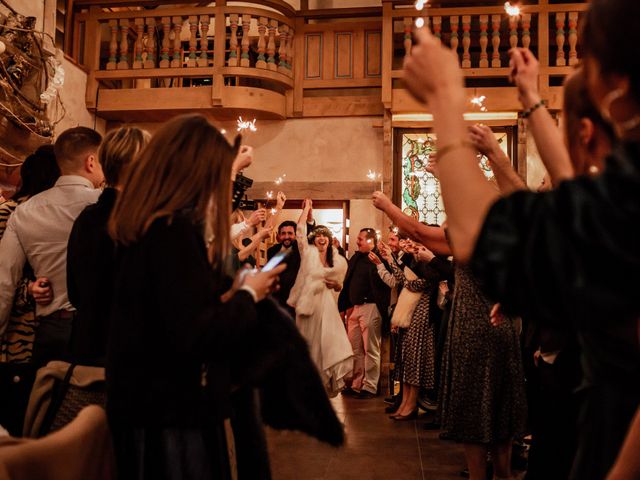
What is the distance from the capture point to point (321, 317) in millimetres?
6297

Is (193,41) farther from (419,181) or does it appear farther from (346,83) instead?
(419,181)

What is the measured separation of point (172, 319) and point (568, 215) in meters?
0.93

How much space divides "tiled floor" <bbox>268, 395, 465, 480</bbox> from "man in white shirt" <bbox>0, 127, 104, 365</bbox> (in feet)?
6.84

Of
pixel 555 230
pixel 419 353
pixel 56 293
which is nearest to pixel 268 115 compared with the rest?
pixel 419 353

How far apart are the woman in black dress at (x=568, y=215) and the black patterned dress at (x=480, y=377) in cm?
243

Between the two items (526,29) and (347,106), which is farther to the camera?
(347,106)

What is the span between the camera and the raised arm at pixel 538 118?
1.39m

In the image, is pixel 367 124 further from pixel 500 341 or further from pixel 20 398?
pixel 20 398

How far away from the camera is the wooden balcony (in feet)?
27.9

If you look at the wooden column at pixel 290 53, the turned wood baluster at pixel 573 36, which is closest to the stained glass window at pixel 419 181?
the turned wood baluster at pixel 573 36

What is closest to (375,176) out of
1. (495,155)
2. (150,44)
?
(150,44)

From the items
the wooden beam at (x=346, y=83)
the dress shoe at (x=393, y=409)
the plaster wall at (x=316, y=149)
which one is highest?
the wooden beam at (x=346, y=83)

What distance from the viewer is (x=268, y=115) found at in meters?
8.99

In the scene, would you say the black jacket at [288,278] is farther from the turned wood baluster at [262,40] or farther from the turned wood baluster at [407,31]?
the turned wood baluster at [407,31]
